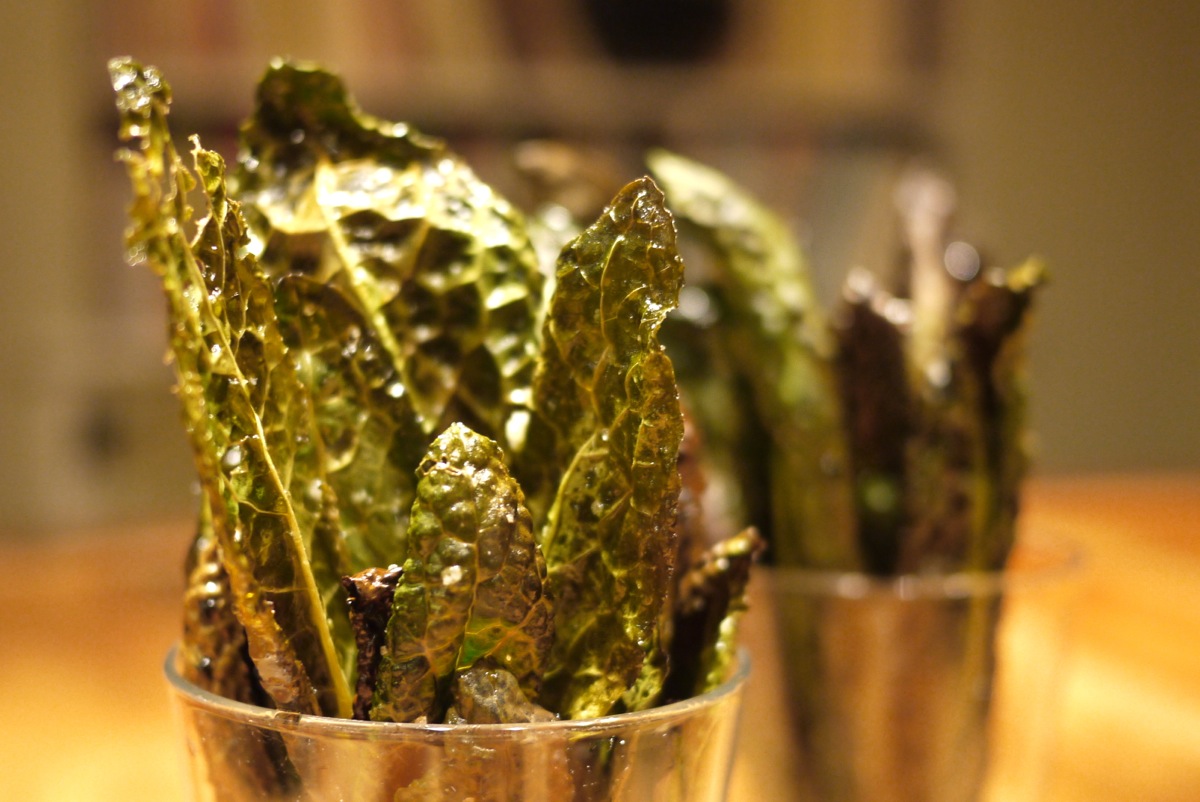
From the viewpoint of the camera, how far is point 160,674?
2.66 ft

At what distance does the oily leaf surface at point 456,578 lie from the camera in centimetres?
28

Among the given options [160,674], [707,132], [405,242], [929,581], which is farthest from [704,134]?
[405,242]

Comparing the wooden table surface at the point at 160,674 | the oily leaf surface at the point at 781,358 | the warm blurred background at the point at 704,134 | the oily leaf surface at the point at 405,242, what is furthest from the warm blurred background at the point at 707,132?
the oily leaf surface at the point at 405,242

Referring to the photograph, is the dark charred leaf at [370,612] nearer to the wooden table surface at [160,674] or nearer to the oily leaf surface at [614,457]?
the oily leaf surface at [614,457]

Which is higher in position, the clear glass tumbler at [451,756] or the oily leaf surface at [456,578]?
the oily leaf surface at [456,578]

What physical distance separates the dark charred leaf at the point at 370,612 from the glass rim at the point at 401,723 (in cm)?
1

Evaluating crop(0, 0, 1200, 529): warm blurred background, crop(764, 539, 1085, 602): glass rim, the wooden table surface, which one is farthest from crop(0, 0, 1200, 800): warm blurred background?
crop(764, 539, 1085, 602): glass rim

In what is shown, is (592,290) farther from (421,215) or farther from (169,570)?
(169,570)

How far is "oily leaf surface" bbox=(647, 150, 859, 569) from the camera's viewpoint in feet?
1.88

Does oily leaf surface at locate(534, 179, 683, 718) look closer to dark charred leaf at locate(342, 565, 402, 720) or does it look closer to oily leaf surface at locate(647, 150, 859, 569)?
dark charred leaf at locate(342, 565, 402, 720)

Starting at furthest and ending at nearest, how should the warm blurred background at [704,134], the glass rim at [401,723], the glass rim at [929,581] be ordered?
1. the warm blurred background at [704,134]
2. the glass rim at [929,581]
3. the glass rim at [401,723]

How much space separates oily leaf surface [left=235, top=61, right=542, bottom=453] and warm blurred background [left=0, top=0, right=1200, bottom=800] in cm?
115

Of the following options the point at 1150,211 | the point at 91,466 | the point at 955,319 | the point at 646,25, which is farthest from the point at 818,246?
the point at 955,319

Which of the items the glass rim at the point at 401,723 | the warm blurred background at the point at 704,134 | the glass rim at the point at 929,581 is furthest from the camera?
the warm blurred background at the point at 704,134
